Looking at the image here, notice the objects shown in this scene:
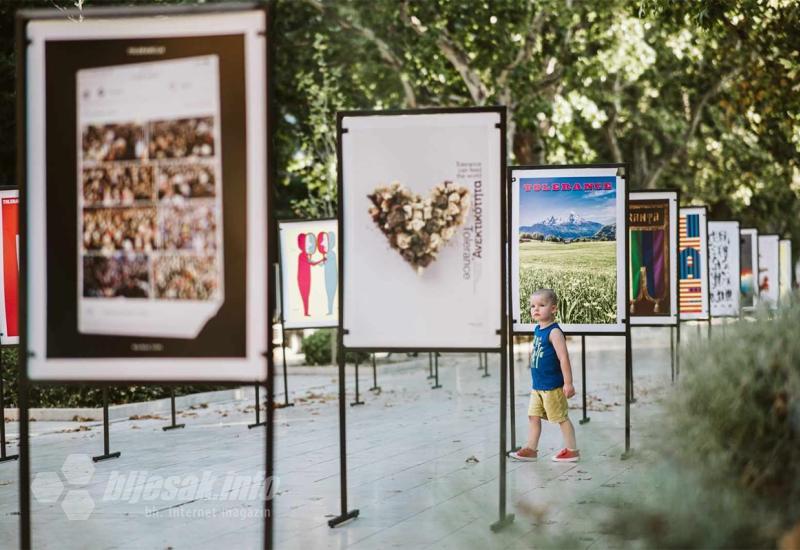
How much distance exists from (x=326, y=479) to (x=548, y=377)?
2.34 metres

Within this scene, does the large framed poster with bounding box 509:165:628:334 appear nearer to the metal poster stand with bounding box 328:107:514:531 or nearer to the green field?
the green field

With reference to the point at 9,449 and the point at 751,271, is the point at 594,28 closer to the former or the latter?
the point at 751,271

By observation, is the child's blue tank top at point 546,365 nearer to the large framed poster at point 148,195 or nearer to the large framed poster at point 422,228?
the large framed poster at point 422,228

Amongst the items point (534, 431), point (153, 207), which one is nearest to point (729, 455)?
point (153, 207)

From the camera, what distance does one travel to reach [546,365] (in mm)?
11172

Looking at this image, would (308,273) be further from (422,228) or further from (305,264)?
(422,228)

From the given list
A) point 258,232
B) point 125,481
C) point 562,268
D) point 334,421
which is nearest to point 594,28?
point 334,421

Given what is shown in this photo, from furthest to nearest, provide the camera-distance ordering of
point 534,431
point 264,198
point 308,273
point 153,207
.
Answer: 1. point 308,273
2. point 534,431
3. point 153,207
4. point 264,198

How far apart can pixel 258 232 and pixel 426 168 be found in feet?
9.61

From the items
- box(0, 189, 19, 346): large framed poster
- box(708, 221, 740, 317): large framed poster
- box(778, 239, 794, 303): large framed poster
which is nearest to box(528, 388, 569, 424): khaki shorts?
box(0, 189, 19, 346): large framed poster

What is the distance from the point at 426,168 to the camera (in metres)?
8.20

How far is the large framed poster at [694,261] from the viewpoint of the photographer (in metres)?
17.2

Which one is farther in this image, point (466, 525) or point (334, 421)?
point (334, 421)

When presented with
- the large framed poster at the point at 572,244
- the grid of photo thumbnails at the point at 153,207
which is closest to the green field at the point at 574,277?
the large framed poster at the point at 572,244
